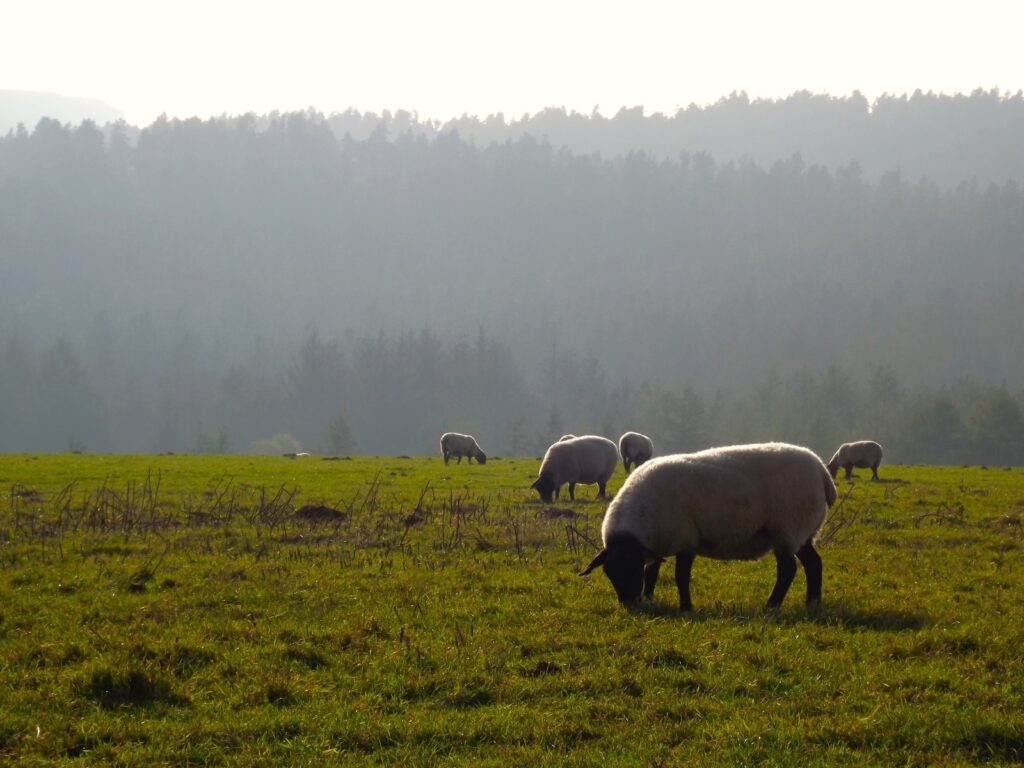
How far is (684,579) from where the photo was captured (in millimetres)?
10891

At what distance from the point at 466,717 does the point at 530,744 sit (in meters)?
0.72

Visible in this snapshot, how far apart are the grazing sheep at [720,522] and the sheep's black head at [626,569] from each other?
12mm

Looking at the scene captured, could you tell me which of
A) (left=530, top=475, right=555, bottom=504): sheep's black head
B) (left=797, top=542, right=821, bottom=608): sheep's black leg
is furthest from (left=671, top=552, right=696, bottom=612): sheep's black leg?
(left=530, top=475, right=555, bottom=504): sheep's black head

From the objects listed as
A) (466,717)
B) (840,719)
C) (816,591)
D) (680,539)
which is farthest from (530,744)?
(816,591)

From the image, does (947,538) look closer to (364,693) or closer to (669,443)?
(364,693)

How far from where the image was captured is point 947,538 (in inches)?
663

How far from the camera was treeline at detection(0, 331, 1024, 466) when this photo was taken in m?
113

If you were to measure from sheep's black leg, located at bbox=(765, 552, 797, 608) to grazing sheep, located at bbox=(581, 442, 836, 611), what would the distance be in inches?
0.5

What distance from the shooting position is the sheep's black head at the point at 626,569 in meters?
11.0

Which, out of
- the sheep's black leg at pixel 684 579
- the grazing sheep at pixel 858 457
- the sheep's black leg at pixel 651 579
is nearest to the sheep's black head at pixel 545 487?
the sheep's black leg at pixel 651 579

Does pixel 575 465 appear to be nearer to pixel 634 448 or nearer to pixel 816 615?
pixel 634 448

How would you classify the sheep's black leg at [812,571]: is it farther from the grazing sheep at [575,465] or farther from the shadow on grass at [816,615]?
the grazing sheep at [575,465]

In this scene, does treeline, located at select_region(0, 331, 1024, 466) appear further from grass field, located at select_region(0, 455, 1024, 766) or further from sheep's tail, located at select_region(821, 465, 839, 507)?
sheep's tail, located at select_region(821, 465, 839, 507)

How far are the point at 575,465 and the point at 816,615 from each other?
15.0m
